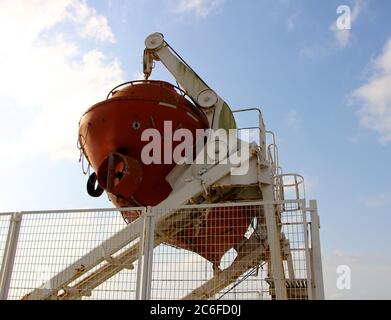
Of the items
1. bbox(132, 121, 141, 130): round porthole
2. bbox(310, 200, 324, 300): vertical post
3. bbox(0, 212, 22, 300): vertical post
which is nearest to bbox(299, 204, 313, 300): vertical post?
bbox(310, 200, 324, 300): vertical post

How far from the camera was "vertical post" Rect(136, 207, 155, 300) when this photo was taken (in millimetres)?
5724

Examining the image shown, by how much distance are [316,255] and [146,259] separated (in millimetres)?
2306

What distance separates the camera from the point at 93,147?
32.8 feet

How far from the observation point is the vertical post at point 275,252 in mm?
6340

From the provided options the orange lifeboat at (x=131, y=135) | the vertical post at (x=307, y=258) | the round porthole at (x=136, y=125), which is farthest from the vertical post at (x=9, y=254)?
the vertical post at (x=307, y=258)

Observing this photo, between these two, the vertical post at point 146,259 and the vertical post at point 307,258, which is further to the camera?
the vertical post at point 146,259

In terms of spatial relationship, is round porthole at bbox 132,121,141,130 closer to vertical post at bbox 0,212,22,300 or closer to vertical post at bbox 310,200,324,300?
vertical post at bbox 0,212,22,300

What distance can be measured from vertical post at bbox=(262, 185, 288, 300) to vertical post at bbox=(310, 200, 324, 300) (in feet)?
2.56

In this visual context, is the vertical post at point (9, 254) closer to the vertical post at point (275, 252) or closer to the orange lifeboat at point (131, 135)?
the orange lifeboat at point (131, 135)

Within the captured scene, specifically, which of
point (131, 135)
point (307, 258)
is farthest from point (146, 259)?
point (131, 135)

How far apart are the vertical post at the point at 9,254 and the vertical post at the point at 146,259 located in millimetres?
2050

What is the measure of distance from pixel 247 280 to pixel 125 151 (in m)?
4.97
